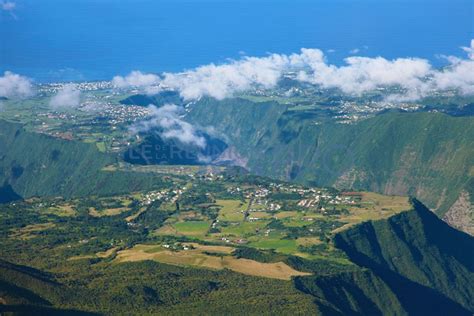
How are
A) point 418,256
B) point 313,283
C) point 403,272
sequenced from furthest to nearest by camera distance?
point 418,256
point 403,272
point 313,283

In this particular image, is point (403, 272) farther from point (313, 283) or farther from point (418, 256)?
point (313, 283)

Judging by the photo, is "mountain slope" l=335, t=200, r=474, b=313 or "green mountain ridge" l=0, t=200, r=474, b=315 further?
"mountain slope" l=335, t=200, r=474, b=313

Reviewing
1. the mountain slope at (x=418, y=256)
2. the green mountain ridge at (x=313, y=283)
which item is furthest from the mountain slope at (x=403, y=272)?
the green mountain ridge at (x=313, y=283)

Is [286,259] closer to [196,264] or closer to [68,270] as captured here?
[196,264]

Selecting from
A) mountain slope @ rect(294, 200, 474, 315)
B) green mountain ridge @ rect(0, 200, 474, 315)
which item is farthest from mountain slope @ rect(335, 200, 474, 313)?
green mountain ridge @ rect(0, 200, 474, 315)

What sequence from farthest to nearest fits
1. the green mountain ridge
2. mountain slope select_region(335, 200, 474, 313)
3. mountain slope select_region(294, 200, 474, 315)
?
mountain slope select_region(335, 200, 474, 313) < mountain slope select_region(294, 200, 474, 315) < the green mountain ridge

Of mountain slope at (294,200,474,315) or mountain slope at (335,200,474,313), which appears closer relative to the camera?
mountain slope at (294,200,474,315)

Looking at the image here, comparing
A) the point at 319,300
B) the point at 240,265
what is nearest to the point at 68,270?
the point at 240,265

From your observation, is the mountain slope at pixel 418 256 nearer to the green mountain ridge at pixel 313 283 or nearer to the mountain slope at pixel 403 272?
the mountain slope at pixel 403 272

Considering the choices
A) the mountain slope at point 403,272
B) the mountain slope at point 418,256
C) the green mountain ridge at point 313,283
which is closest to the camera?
the green mountain ridge at point 313,283

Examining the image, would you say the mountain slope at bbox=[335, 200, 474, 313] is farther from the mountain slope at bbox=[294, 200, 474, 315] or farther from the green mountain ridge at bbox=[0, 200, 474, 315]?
the green mountain ridge at bbox=[0, 200, 474, 315]

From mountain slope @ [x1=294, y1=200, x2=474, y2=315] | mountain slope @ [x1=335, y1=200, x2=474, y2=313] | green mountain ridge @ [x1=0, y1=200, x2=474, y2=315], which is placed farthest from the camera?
mountain slope @ [x1=335, y1=200, x2=474, y2=313]

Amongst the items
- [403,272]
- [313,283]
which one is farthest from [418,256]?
[313,283]
